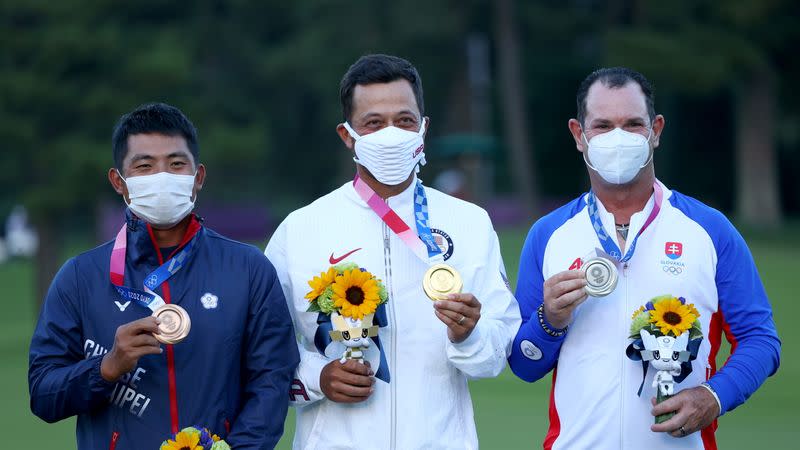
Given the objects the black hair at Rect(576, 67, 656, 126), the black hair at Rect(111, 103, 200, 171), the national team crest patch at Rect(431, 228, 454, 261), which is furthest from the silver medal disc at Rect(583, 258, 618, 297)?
the black hair at Rect(111, 103, 200, 171)

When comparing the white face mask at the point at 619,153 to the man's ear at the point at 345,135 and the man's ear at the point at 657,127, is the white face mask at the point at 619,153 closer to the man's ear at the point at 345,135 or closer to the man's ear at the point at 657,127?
the man's ear at the point at 657,127

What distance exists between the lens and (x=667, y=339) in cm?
484

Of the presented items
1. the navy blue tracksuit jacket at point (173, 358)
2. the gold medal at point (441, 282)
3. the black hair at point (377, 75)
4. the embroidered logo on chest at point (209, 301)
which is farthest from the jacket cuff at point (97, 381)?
the black hair at point (377, 75)

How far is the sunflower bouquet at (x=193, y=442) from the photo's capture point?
15.0ft

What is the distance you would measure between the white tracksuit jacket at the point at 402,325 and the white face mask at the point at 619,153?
0.55m

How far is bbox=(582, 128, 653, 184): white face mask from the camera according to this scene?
5141mm

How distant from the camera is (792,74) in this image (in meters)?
39.2

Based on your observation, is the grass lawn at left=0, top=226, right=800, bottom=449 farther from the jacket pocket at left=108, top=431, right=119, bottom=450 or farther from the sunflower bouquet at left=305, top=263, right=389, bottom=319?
the jacket pocket at left=108, top=431, right=119, bottom=450

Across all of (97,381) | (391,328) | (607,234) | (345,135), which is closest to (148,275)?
(97,381)

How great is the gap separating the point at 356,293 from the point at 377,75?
3.23 ft

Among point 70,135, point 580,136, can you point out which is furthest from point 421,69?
point 580,136

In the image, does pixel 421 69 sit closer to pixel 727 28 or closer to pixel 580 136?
pixel 727 28

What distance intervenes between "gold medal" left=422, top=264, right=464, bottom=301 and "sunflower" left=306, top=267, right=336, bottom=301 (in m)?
0.38

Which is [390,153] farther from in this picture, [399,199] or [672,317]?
[672,317]
